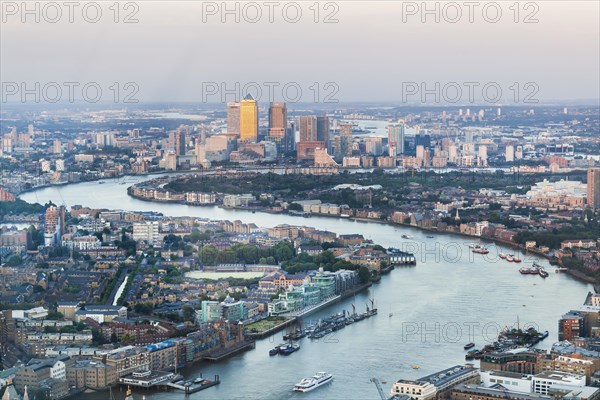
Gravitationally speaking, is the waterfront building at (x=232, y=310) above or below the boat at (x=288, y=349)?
above

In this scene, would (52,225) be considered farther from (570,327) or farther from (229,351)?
(570,327)

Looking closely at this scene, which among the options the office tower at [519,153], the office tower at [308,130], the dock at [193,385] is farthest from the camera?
the office tower at [308,130]

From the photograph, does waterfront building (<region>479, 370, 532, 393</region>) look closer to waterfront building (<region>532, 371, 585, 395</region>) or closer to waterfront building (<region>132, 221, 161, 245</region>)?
waterfront building (<region>532, 371, 585, 395</region>)

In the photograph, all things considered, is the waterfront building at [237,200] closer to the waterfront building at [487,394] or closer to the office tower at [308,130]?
the office tower at [308,130]

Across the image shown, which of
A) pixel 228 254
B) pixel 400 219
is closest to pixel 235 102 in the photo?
pixel 400 219

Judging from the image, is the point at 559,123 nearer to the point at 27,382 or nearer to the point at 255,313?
the point at 255,313

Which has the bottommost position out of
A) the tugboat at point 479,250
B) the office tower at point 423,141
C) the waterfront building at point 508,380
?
the tugboat at point 479,250

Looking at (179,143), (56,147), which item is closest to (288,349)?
(56,147)

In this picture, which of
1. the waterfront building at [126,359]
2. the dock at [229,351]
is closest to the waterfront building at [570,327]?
the dock at [229,351]
